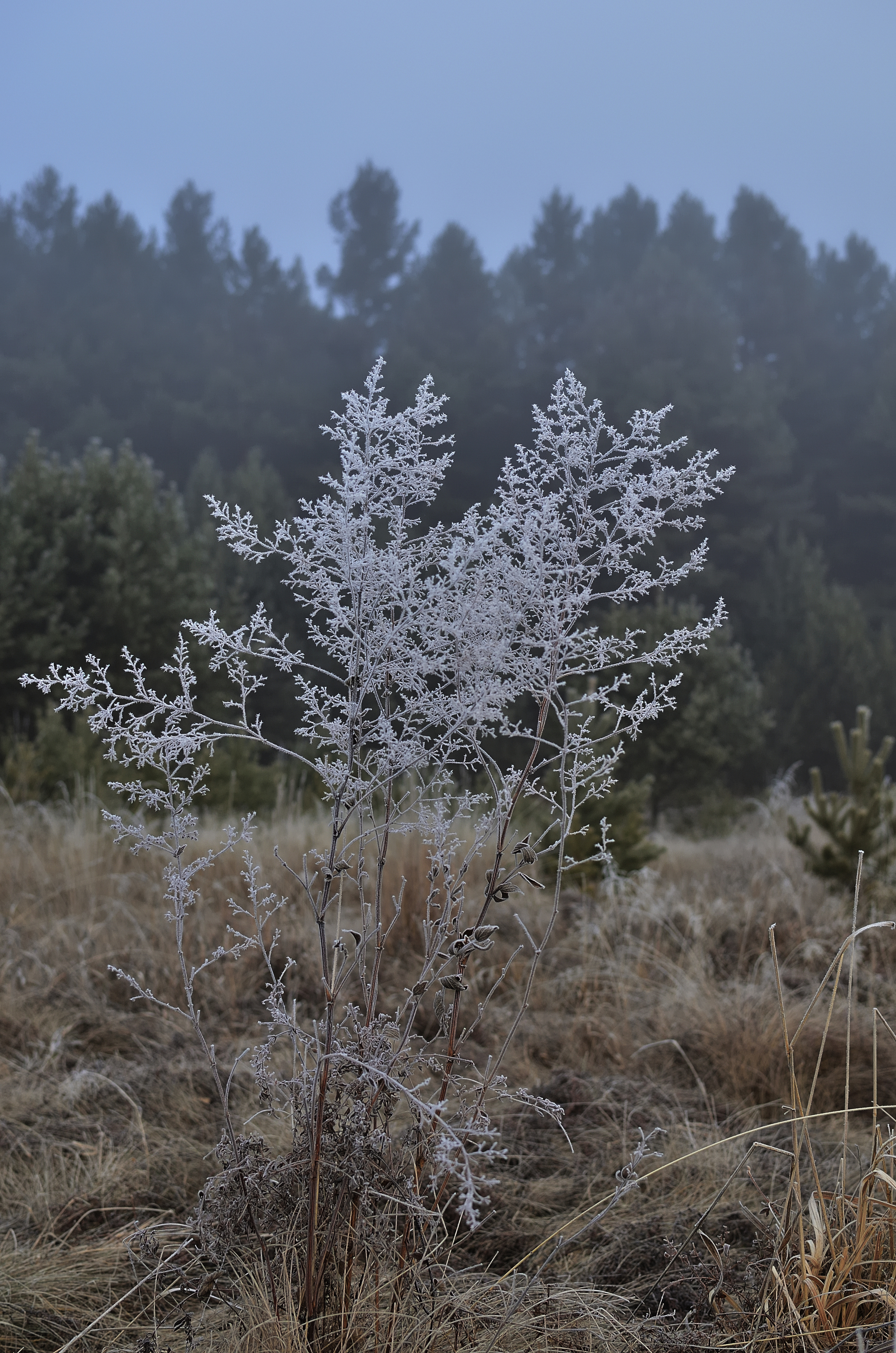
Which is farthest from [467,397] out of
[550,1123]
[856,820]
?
[550,1123]

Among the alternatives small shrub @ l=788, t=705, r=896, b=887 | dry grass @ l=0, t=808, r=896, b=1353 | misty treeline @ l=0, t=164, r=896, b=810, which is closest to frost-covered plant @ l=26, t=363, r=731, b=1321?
dry grass @ l=0, t=808, r=896, b=1353

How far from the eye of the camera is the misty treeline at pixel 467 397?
595 inches

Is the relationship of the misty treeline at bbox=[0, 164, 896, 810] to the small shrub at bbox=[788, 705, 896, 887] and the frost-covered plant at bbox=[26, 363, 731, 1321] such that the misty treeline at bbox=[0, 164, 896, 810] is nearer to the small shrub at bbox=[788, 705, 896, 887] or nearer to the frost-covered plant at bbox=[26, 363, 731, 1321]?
the small shrub at bbox=[788, 705, 896, 887]

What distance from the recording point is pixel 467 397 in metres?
25.2

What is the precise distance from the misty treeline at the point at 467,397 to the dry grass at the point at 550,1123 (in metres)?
6.56

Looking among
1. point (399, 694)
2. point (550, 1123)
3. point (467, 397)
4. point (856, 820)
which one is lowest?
point (550, 1123)

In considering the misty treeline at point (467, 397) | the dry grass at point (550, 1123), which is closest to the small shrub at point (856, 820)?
the dry grass at point (550, 1123)

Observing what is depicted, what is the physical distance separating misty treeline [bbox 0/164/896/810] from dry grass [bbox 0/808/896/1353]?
6.56 m

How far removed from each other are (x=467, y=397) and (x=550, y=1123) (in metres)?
24.0

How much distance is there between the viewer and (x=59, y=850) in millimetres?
5457

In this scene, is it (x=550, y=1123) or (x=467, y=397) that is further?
(x=467, y=397)

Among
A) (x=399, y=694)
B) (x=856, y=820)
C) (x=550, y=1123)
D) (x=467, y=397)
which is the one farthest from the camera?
(x=467, y=397)

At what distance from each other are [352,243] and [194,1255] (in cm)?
3694

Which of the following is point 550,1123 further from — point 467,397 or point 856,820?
point 467,397
